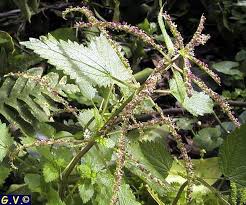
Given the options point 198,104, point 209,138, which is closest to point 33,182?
point 198,104

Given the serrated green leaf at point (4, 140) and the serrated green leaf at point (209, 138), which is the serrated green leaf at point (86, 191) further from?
the serrated green leaf at point (209, 138)

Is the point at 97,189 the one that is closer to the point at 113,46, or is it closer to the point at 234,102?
the point at 113,46

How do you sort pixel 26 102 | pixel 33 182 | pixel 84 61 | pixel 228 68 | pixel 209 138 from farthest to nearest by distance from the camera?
pixel 228 68 → pixel 209 138 → pixel 26 102 → pixel 33 182 → pixel 84 61

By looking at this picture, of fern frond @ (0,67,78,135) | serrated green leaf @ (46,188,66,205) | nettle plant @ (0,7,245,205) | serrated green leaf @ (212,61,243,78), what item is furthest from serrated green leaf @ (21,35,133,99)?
serrated green leaf @ (212,61,243,78)

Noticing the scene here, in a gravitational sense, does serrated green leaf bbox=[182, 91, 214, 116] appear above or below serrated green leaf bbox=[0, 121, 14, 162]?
above

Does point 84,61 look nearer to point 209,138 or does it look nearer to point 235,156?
point 235,156

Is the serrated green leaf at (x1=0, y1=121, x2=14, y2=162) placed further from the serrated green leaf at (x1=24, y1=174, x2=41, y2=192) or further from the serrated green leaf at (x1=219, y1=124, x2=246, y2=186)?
the serrated green leaf at (x1=219, y1=124, x2=246, y2=186)

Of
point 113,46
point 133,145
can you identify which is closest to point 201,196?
point 133,145
